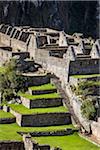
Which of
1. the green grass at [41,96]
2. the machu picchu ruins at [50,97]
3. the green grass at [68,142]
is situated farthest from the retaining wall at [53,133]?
the green grass at [41,96]

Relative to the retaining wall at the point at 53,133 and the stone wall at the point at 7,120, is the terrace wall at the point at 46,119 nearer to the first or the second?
the stone wall at the point at 7,120

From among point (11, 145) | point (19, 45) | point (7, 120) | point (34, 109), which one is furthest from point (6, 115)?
point (19, 45)

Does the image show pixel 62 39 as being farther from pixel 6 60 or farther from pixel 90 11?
pixel 90 11

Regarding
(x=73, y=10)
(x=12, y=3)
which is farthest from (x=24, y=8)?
(x=73, y=10)

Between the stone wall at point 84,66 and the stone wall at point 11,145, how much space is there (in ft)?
36.0

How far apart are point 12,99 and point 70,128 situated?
590cm

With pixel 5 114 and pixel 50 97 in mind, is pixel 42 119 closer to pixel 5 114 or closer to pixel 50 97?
pixel 50 97

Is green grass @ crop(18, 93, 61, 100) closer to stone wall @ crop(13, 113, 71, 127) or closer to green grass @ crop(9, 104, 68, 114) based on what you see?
green grass @ crop(9, 104, 68, 114)

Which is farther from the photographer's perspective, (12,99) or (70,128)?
(12,99)

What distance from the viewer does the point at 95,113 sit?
5506cm

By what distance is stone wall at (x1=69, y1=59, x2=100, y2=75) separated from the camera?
59219 mm

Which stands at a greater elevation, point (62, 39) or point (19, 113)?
point (62, 39)

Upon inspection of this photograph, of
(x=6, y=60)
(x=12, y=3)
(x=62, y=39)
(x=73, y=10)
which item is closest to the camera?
(x=6, y=60)

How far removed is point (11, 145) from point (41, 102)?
6.96m
